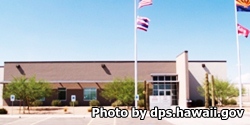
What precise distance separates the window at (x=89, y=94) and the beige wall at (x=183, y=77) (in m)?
12.6

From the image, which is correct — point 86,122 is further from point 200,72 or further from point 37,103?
point 200,72

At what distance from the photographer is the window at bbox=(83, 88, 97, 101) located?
45500mm

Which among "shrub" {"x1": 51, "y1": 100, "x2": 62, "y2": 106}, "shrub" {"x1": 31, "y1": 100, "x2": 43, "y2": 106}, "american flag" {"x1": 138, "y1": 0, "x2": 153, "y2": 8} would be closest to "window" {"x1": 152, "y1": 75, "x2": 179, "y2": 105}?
"shrub" {"x1": 51, "y1": 100, "x2": 62, "y2": 106}

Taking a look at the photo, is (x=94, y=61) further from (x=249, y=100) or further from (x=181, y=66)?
(x=249, y=100)

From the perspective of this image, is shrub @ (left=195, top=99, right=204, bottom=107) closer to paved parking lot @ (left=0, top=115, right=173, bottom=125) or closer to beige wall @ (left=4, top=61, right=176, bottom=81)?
beige wall @ (left=4, top=61, right=176, bottom=81)

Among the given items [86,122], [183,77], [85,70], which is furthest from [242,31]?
[85,70]

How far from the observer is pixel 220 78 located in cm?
4634

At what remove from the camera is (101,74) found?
4703 centimetres

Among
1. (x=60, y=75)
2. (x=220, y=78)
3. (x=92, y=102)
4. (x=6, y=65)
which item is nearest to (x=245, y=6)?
(x=220, y=78)

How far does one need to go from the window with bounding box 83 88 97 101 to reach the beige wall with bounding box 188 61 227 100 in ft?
47.3

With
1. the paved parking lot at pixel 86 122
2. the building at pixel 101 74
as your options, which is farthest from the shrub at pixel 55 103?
the paved parking lot at pixel 86 122

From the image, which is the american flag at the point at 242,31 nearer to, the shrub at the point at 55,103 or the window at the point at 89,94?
the window at the point at 89,94

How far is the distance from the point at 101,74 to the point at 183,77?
1263 centimetres

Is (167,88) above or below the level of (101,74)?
below
